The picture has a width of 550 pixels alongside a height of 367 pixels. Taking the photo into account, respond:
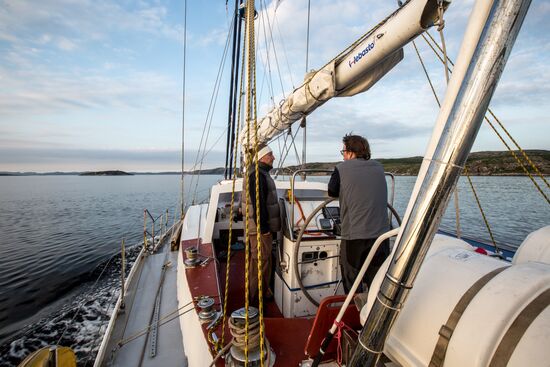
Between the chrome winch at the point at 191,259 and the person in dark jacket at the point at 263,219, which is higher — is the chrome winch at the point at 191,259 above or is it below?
below

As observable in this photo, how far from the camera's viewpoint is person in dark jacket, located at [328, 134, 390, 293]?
7.89 ft

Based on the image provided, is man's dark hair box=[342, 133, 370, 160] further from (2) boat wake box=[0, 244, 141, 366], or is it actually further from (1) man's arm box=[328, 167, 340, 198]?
(2) boat wake box=[0, 244, 141, 366]

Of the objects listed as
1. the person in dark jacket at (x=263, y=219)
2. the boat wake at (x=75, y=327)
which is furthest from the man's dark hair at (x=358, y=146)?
the boat wake at (x=75, y=327)

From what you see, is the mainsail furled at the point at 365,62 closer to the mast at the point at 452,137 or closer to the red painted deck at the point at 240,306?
the mast at the point at 452,137

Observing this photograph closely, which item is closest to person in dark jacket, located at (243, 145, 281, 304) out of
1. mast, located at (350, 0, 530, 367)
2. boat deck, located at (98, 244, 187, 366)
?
boat deck, located at (98, 244, 187, 366)

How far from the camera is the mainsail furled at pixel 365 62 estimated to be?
1.99 m

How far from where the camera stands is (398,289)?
97 centimetres

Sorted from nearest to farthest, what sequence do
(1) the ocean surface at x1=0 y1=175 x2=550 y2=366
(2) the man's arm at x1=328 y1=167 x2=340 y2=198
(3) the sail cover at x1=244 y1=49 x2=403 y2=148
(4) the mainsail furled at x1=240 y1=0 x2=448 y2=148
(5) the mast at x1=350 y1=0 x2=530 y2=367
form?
(5) the mast at x1=350 y1=0 x2=530 y2=367 → (4) the mainsail furled at x1=240 y1=0 x2=448 y2=148 → (2) the man's arm at x1=328 y1=167 x2=340 y2=198 → (3) the sail cover at x1=244 y1=49 x2=403 y2=148 → (1) the ocean surface at x1=0 y1=175 x2=550 y2=366

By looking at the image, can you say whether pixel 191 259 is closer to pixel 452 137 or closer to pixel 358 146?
pixel 358 146

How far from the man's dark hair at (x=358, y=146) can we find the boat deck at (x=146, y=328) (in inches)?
105

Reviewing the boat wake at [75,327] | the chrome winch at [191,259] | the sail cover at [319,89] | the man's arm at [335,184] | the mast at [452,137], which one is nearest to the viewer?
the mast at [452,137]

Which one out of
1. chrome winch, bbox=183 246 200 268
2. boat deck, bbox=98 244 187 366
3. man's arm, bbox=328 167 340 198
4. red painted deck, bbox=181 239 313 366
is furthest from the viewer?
chrome winch, bbox=183 246 200 268

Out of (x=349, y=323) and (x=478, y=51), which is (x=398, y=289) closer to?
(x=478, y=51)

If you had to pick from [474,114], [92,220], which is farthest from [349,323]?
[92,220]
